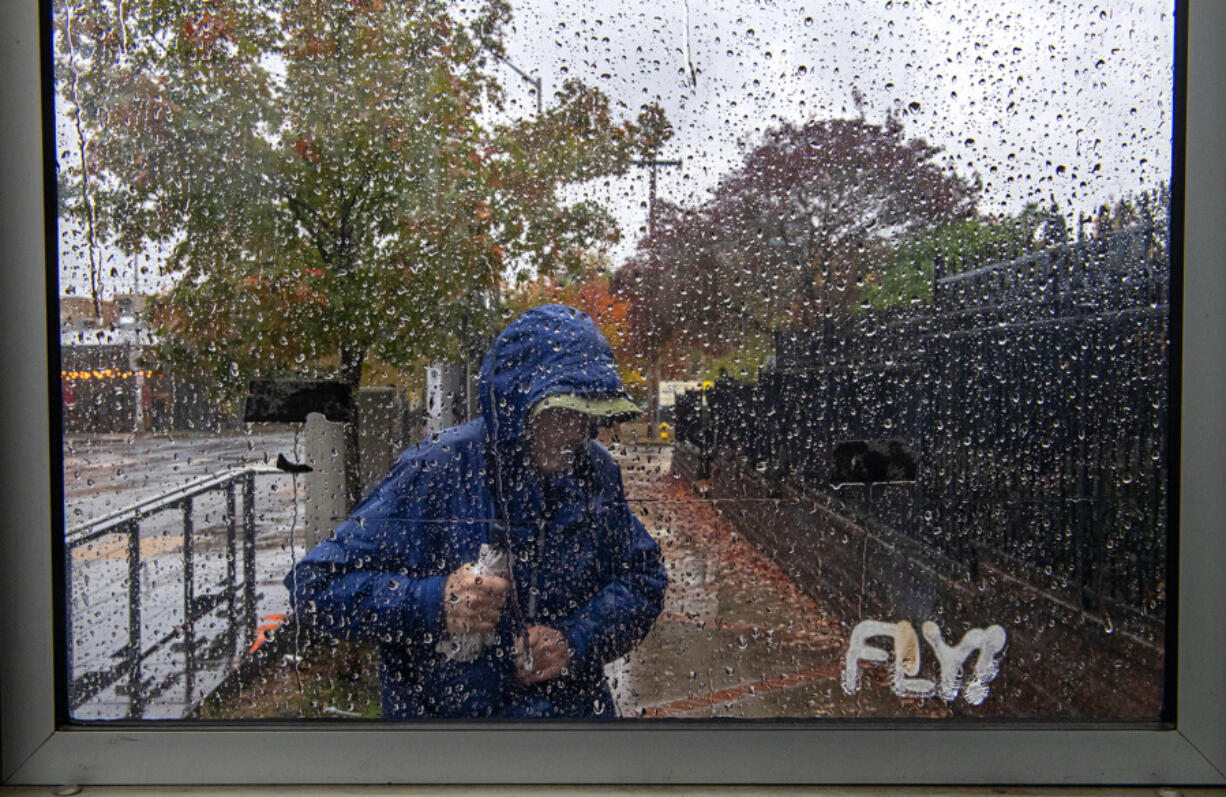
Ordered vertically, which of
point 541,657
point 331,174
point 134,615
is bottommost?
point 541,657

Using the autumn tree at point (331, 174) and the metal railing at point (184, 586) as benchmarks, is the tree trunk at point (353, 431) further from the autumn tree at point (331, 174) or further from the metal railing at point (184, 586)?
the metal railing at point (184, 586)

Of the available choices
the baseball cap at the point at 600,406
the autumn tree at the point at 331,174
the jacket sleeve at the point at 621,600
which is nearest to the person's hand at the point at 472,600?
the jacket sleeve at the point at 621,600

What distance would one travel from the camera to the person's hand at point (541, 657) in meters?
1.49

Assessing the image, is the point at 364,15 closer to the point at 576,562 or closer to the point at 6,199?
the point at 6,199

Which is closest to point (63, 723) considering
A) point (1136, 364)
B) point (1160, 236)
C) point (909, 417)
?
point (909, 417)

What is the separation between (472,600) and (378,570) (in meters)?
0.21

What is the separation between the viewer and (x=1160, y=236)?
1372 mm

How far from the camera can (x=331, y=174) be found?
1.45 metres

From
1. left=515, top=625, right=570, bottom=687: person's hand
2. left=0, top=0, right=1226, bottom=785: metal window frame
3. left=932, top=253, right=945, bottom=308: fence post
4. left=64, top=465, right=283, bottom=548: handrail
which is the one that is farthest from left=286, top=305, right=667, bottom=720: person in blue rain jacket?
left=932, top=253, right=945, bottom=308: fence post

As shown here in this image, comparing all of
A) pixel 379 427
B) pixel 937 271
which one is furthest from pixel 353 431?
pixel 937 271

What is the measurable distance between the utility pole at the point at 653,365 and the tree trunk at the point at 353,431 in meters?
0.62

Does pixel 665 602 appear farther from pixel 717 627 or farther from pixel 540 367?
pixel 540 367

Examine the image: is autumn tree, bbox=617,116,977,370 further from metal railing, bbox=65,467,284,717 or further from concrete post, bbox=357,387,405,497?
metal railing, bbox=65,467,284,717

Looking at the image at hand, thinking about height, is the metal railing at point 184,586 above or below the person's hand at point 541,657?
above
